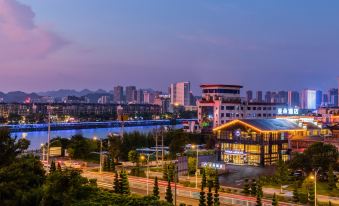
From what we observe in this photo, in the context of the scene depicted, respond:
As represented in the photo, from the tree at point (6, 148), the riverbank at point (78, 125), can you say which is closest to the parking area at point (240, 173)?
the tree at point (6, 148)

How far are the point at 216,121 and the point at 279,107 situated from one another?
42.8 ft

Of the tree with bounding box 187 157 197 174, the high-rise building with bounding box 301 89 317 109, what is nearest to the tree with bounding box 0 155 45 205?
the tree with bounding box 187 157 197 174

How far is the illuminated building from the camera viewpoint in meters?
69.9

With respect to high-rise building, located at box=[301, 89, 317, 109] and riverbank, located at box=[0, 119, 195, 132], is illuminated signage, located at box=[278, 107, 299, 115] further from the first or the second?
high-rise building, located at box=[301, 89, 317, 109]

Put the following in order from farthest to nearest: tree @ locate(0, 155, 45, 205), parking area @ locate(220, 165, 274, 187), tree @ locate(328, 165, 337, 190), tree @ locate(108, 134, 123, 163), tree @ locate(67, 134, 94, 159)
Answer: tree @ locate(67, 134, 94, 159)
tree @ locate(108, 134, 123, 163)
parking area @ locate(220, 165, 274, 187)
tree @ locate(328, 165, 337, 190)
tree @ locate(0, 155, 45, 205)

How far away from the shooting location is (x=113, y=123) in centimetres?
13838

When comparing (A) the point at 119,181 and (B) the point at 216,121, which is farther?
(B) the point at 216,121

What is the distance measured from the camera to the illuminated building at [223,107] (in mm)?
69938

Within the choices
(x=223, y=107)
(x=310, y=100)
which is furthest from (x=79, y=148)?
(x=310, y=100)

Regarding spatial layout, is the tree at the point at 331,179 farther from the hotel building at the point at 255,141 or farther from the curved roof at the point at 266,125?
the curved roof at the point at 266,125

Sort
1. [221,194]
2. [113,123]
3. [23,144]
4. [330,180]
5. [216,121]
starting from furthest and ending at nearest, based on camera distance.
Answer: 1. [113,123]
2. [216,121]
3. [330,180]
4. [221,194]
5. [23,144]

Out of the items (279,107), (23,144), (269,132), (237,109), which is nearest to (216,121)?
(237,109)

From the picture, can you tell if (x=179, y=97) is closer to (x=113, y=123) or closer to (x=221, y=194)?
(x=113, y=123)

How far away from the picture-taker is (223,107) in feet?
230
